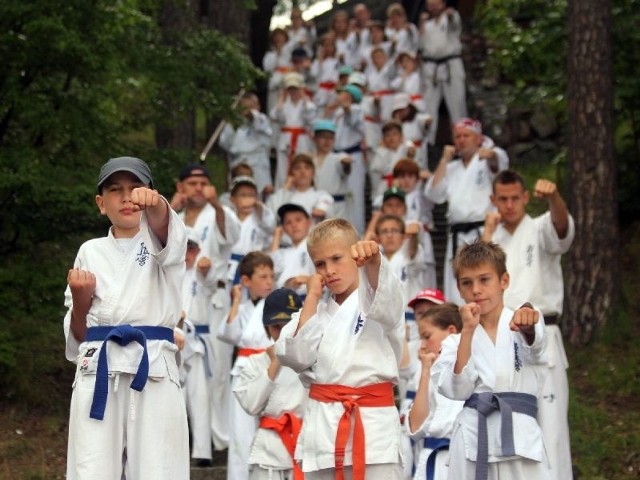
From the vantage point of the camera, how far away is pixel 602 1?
38.8 feet

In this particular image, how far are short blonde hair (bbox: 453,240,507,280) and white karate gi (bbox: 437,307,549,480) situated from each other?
1.03 ft

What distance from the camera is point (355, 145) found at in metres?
16.6

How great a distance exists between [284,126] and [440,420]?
11.2 meters

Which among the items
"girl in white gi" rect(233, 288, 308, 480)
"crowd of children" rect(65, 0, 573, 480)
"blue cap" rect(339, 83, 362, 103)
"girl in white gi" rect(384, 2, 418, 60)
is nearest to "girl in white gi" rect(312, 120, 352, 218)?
"blue cap" rect(339, 83, 362, 103)

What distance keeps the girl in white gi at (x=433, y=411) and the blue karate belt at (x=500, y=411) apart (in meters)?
0.81

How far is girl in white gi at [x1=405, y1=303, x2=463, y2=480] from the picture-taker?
738 centimetres

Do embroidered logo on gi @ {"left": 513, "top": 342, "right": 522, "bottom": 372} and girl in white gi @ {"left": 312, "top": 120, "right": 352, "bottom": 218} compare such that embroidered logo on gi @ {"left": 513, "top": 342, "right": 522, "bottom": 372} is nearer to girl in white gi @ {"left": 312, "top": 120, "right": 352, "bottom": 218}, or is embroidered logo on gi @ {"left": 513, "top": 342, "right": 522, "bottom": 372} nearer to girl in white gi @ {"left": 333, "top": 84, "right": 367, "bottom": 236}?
girl in white gi @ {"left": 312, "top": 120, "right": 352, "bottom": 218}

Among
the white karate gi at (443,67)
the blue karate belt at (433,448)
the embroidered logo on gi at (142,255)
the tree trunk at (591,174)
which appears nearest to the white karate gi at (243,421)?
the blue karate belt at (433,448)

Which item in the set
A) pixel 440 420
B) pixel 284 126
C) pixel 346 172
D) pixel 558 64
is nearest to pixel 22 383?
pixel 440 420

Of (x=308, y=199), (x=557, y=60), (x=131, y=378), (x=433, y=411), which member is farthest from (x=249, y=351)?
(x=557, y=60)

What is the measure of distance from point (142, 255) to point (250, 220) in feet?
21.5

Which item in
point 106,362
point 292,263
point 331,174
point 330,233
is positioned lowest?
point 106,362

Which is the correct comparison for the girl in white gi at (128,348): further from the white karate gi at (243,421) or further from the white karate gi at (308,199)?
the white karate gi at (308,199)

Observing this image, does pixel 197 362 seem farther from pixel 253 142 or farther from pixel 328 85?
pixel 328 85
